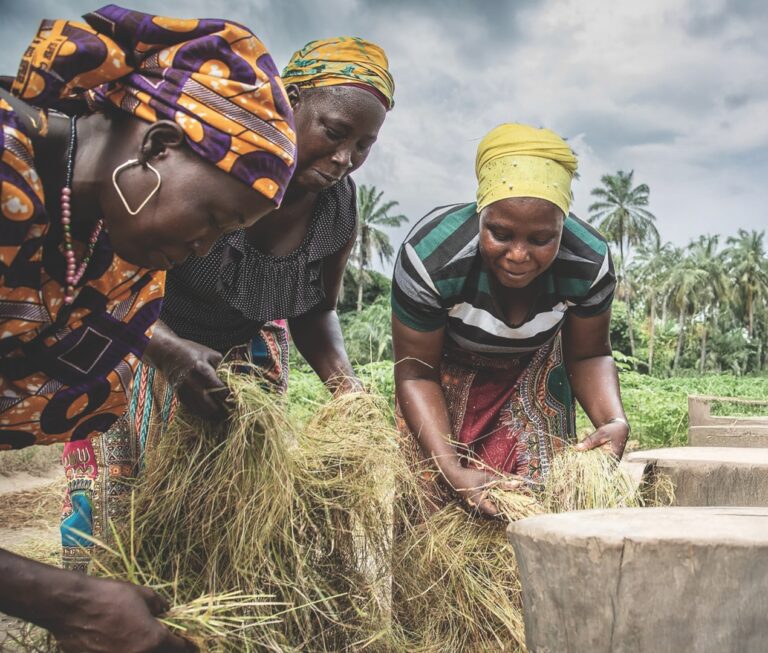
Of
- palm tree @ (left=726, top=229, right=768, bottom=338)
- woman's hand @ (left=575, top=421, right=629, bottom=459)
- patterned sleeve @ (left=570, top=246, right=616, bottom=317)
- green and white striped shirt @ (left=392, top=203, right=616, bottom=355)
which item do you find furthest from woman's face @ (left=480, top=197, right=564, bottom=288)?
palm tree @ (left=726, top=229, right=768, bottom=338)

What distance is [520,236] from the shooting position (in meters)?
2.22

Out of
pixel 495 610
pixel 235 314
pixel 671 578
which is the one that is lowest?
pixel 495 610

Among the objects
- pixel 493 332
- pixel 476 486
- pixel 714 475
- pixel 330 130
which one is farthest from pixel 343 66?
pixel 714 475

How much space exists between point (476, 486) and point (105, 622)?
122 centimetres

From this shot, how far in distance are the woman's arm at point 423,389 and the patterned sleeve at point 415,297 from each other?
0.03m

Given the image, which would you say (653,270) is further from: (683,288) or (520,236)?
(520,236)

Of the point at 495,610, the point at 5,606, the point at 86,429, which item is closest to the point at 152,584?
the point at 86,429

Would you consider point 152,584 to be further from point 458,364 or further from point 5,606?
point 458,364

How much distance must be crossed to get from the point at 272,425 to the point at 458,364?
942 millimetres

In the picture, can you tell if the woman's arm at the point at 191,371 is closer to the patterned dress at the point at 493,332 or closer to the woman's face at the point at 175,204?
the woman's face at the point at 175,204

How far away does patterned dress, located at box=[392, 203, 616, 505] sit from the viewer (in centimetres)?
243

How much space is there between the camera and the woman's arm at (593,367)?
260cm

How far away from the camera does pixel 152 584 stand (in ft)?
5.96

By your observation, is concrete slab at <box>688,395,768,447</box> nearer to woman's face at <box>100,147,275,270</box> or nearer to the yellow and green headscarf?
the yellow and green headscarf
